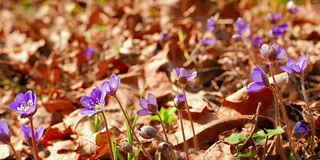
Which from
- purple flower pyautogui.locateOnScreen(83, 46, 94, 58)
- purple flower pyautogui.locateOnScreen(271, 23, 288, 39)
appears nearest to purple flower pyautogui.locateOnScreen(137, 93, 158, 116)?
purple flower pyautogui.locateOnScreen(271, 23, 288, 39)

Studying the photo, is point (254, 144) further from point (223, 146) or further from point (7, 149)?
point (7, 149)

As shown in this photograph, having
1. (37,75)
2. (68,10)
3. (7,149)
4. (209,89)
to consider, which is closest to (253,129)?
→ (209,89)

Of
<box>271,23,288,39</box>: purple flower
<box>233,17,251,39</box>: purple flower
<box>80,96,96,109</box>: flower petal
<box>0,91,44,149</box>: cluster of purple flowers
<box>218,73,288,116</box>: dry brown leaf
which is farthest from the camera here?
<box>233,17,251,39</box>: purple flower

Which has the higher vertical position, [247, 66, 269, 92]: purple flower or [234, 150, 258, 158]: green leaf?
[247, 66, 269, 92]: purple flower

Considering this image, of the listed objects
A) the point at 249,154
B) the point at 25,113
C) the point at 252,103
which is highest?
the point at 25,113

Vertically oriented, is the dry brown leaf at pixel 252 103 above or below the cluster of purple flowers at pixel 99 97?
below

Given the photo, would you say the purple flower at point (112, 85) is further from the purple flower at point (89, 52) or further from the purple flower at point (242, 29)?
the purple flower at point (89, 52)

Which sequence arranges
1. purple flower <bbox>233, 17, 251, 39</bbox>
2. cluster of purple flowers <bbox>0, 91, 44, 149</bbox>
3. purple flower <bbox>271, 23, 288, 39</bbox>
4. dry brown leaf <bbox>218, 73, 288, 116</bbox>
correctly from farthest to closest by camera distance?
purple flower <bbox>233, 17, 251, 39</bbox>, purple flower <bbox>271, 23, 288, 39</bbox>, dry brown leaf <bbox>218, 73, 288, 116</bbox>, cluster of purple flowers <bbox>0, 91, 44, 149</bbox>

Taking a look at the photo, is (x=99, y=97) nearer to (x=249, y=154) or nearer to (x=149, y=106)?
(x=149, y=106)

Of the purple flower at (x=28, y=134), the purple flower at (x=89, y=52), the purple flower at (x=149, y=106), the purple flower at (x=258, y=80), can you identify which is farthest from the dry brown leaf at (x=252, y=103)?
Result: the purple flower at (x=89, y=52)

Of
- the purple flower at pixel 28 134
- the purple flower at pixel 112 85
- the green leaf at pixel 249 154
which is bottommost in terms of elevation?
the green leaf at pixel 249 154

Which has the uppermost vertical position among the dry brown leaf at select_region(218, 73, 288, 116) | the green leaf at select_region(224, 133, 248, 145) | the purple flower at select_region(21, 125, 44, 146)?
the purple flower at select_region(21, 125, 44, 146)

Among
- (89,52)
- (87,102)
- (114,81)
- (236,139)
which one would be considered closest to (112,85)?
(114,81)

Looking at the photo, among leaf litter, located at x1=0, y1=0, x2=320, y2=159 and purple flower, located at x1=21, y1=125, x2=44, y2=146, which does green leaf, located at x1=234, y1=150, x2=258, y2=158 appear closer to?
leaf litter, located at x1=0, y1=0, x2=320, y2=159
